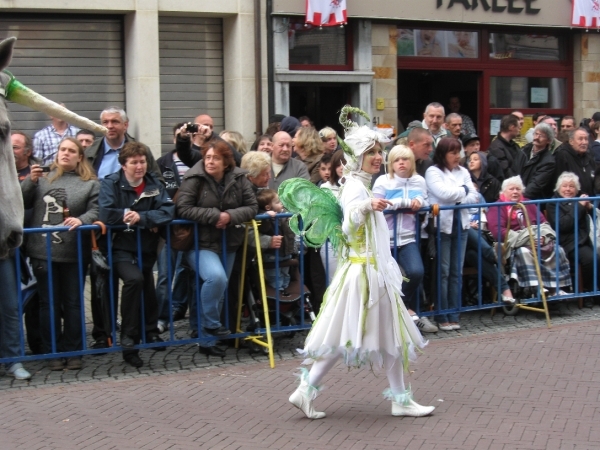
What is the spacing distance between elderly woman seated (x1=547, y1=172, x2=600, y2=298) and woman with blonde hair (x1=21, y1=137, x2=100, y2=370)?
195 inches

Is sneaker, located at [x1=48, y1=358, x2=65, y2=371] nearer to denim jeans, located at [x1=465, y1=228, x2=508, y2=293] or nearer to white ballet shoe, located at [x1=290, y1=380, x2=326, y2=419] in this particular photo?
white ballet shoe, located at [x1=290, y1=380, x2=326, y2=419]

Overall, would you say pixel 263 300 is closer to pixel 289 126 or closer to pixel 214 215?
pixel 214 215

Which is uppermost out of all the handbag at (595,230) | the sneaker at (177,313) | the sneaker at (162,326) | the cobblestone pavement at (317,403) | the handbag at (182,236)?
the handbag at (182,236)

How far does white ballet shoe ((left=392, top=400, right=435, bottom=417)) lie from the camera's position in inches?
257

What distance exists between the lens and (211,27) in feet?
48.7

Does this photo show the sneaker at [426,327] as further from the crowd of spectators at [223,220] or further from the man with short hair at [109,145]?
the man with short hair at [109,145]

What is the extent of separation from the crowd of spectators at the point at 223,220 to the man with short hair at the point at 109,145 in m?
0.01

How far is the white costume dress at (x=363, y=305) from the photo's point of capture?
252 inches

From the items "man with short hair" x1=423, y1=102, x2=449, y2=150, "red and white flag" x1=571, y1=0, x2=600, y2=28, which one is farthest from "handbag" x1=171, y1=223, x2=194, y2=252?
"red and white flag" x1=571, y1=0, x2=600, y2=28

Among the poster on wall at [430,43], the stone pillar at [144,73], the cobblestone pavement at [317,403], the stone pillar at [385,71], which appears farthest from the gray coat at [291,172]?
the poster on wall at [430,43]

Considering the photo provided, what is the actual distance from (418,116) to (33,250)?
10849mm

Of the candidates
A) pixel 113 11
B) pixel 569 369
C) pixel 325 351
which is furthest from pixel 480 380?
pixel 113 11

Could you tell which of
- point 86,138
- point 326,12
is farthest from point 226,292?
point 326,12

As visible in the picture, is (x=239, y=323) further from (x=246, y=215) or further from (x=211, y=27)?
(x=211, y=27)
